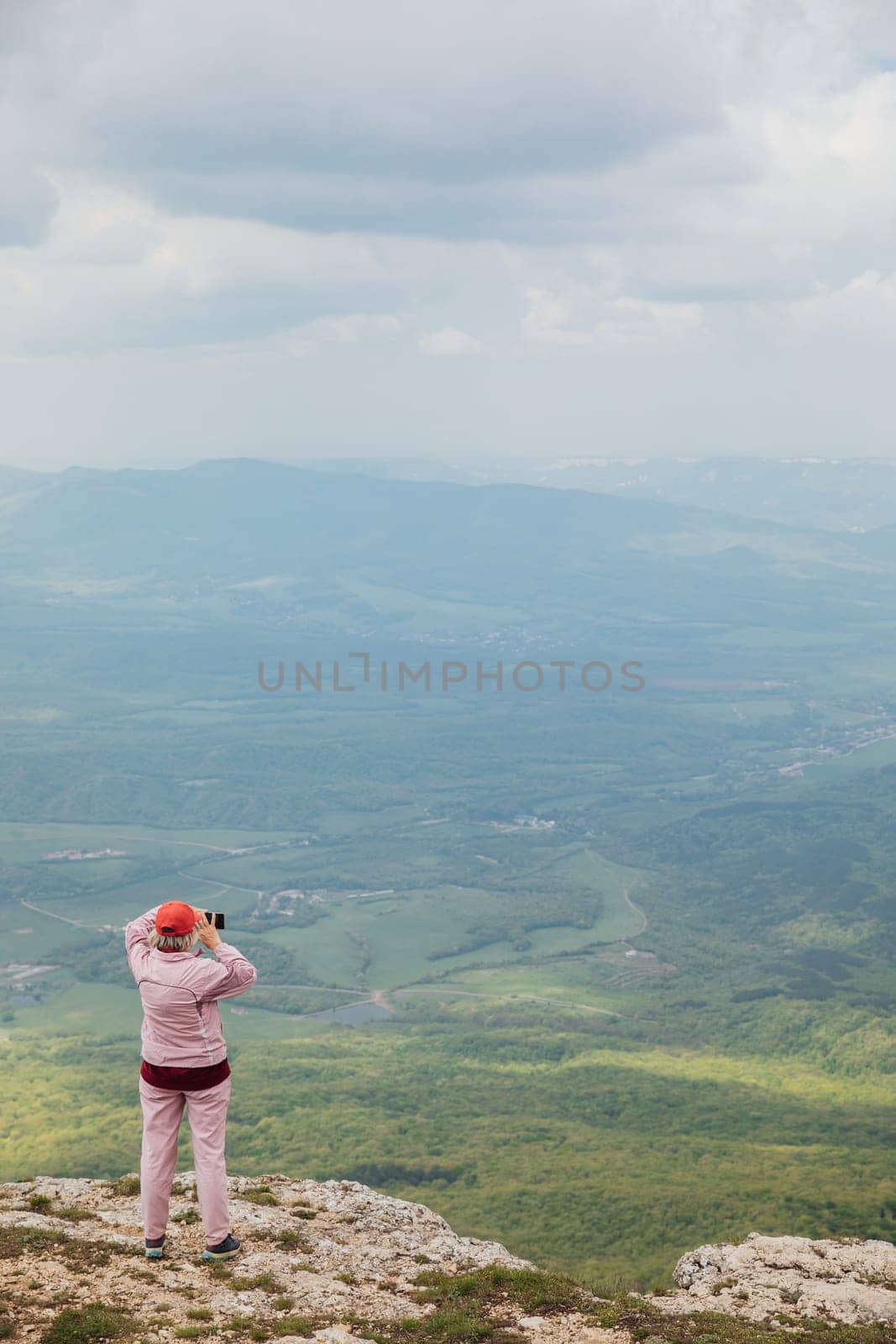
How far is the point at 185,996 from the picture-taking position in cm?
1113

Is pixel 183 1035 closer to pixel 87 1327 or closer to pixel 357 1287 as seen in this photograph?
pixel 87 1327

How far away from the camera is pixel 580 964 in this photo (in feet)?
319

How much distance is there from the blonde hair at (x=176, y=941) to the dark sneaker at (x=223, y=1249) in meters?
3.53

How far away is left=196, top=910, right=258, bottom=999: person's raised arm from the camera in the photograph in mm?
11172

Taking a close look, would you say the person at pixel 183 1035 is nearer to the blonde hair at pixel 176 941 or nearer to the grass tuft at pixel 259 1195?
the blonde hair at pixel 176 941

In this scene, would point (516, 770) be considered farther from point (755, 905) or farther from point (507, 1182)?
point (507, 1182)

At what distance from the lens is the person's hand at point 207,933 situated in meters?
11.4

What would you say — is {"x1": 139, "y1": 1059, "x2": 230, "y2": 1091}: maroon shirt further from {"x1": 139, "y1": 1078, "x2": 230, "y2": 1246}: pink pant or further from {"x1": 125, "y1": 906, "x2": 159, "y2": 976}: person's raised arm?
{"x1": 125, "y1": 906, "x2": 159, "y2": 976}: person's raised arm

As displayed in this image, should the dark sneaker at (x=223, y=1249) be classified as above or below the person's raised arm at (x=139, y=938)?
below

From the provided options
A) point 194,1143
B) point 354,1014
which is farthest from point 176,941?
point 354,1014

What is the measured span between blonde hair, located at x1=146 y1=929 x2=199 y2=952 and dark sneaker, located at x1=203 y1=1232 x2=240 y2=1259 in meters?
3.53

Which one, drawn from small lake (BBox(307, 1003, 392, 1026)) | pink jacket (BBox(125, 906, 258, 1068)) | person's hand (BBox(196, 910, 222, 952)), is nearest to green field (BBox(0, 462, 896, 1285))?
small lake (BBox(307, 1003, 392, 1026))

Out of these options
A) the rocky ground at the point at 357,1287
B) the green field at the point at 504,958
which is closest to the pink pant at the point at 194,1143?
the rocky ground at the point at 357,1287

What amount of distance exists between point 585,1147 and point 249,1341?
37.6m
